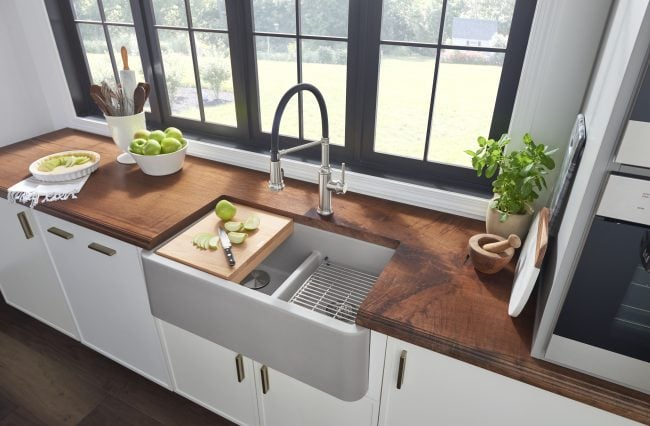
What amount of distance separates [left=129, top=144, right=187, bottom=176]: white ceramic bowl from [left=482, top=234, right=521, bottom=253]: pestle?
1226mm

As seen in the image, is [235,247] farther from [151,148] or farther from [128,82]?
[128,82]

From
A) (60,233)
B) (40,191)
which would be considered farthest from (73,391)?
(40,191)

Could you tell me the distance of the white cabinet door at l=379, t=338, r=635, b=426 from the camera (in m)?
0.94

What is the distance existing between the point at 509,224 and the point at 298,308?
66 cm

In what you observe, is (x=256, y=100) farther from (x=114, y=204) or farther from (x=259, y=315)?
(x=259, y=315)

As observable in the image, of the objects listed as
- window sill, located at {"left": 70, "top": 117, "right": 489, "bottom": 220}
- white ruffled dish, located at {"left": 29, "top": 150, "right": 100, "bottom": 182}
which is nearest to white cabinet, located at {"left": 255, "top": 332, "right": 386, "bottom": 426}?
window sill, located at {"left": 70, "top": 117, "right": 489, "bottom": 220}

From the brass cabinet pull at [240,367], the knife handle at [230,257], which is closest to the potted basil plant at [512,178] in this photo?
the knife handle at [230,257]

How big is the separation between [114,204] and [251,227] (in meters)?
0.53

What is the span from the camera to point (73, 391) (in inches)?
71.3

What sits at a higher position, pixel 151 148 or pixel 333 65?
pixel 333 65

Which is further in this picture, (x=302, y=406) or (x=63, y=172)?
(x=63, y=172)

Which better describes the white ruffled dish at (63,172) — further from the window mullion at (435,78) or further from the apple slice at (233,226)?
the window mullion at (435,78)

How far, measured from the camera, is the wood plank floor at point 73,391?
1702 mm

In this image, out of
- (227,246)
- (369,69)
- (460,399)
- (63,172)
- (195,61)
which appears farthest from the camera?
(195,61)
